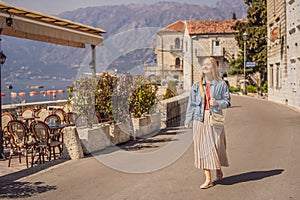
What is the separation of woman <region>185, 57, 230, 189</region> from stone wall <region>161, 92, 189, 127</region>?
778 centimetres

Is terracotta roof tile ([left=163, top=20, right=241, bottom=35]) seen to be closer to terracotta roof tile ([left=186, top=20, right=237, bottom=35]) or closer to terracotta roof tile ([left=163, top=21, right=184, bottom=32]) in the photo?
terracotta roof tile ([left=186, top=20, right=237, bottom=35])

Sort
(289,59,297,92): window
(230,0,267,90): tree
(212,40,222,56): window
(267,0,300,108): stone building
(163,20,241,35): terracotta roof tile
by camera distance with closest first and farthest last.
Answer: (267,0,300,108): stone building, (289,59,297,92): window, (230,0,267,90): tree, (212,40,222,56): window, (163,20,241,35): terracotta roof tile

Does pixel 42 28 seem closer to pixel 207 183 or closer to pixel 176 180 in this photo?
pixel 176 180

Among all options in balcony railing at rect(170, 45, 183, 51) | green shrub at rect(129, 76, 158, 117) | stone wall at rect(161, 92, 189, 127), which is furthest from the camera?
balcony railing at rect(170, 45, 183, 51)

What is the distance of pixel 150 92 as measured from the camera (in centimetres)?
1291

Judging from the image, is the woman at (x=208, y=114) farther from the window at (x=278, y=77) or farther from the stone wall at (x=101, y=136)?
the window at (x=278, y=77)

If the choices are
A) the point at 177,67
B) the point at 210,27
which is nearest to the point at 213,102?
the point at 210,27

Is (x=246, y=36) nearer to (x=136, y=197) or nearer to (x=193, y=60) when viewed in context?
(x=193, y=60)

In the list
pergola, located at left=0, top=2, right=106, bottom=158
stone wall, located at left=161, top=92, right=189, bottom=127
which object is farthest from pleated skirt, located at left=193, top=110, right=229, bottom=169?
stone wall, located at left=161, top=92, right=189, bottom=127

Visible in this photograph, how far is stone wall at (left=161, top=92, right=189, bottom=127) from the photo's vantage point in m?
14.7

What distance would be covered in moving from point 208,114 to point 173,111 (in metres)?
9.15

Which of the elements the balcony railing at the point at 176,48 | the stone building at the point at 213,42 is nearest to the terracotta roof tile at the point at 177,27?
the balcony railing at the point at 176,48

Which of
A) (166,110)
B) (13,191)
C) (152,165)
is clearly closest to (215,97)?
(152,165)

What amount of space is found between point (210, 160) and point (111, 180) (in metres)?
1.75
